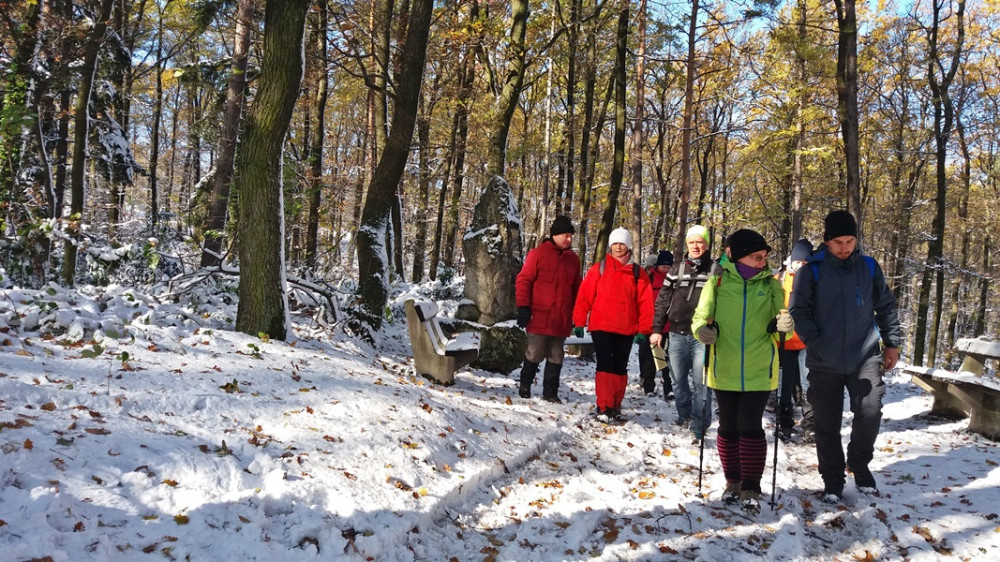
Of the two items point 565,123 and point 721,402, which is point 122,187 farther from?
point 721,402

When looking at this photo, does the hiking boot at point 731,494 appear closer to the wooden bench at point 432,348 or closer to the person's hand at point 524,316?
the person's hand at point 524,316

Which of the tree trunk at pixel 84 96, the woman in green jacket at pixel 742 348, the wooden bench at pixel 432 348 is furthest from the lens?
the tree trunk at pixel 84 96

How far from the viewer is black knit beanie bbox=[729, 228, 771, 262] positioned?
4.25m

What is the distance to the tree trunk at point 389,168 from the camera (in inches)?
335

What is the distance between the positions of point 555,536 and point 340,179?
595 inches

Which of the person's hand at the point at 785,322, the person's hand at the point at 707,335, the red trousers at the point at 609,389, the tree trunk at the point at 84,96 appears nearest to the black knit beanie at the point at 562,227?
the red trousers at the point at 609,389

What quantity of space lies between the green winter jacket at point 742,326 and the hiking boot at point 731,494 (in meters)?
0.72

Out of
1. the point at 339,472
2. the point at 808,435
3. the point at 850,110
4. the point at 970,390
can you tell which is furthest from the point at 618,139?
the point at 339,472

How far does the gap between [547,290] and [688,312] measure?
70.6 inches

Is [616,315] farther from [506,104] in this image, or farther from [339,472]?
[506,104]

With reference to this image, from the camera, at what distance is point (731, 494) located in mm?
4266

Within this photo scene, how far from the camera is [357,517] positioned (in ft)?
10.6

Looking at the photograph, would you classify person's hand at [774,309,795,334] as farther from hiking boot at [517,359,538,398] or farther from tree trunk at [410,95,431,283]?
tree trunk at [410,95,431,283]

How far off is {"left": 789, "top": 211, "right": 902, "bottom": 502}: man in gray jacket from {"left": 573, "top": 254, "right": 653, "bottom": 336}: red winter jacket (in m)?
2.14
